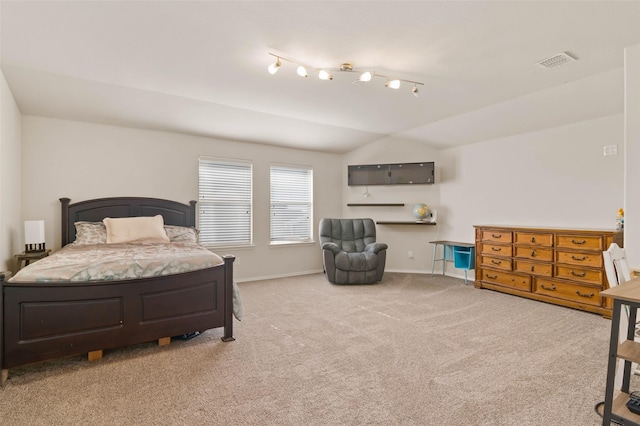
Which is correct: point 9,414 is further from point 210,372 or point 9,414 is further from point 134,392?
point 210,372

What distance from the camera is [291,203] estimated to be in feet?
19.5

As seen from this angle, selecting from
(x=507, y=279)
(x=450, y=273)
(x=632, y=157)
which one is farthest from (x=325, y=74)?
(x=450, y=273)

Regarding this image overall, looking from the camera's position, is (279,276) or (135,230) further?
(279,276)

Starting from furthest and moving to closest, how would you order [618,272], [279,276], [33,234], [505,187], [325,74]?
1. [279,276]
2. [505,187]
3. [33,234]
4. [325,74]
5. [618,272]

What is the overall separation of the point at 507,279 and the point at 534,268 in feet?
1.34

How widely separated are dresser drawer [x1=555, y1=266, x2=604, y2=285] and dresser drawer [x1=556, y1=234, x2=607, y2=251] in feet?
0.83

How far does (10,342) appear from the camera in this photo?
7.07 feet

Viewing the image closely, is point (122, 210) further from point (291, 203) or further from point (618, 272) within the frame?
point (618, 272)

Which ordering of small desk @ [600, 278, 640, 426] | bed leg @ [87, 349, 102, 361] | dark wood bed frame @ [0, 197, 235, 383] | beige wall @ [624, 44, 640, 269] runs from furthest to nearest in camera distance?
beige wall @ [624, 44, 640, 269], bed leg @ [87, 349, 102, 361], dark wood bed frame @ [0, 197, 235, 383], small desk @ [600, 278, 640, 426]

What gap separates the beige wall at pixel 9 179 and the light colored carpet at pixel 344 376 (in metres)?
1.56

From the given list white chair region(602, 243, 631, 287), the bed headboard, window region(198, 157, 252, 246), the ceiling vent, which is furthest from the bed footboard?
the ceiling vent

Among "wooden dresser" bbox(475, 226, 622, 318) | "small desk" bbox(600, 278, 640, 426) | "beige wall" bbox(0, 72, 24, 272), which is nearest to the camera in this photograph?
"small desk" bbox(600, 278, 640, 426)

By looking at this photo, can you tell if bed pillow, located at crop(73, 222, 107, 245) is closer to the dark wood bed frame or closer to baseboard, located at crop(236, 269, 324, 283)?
the dark wood bed frame

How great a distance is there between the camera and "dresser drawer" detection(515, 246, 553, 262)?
4023 millimetres
